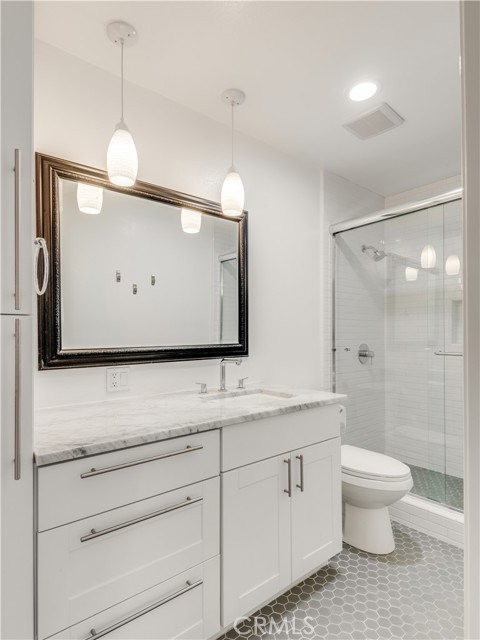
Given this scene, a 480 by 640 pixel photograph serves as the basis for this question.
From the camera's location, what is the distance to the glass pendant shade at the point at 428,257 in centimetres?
277

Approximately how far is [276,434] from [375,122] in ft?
6.15

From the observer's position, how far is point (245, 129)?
7.47 feet

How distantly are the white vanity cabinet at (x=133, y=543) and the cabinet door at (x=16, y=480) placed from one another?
4 cm

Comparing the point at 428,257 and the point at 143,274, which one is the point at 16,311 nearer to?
the point at 143,274

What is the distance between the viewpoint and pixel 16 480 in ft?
3.14

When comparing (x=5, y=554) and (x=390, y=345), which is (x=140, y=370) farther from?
(x=390, y=345)

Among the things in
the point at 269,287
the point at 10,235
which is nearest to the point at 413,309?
the point at 269,287

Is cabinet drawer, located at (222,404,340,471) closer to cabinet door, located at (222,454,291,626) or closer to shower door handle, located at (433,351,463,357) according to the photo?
cabinet door, located at (222,454,291,626)

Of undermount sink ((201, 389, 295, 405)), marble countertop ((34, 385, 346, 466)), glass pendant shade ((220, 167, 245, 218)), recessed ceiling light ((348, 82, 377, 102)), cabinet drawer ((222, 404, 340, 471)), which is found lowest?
cabinet drawer ((222, 404, 340, 471))

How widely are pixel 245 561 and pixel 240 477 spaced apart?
1.12 ft

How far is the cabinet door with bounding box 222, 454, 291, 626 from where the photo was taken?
1.44 m

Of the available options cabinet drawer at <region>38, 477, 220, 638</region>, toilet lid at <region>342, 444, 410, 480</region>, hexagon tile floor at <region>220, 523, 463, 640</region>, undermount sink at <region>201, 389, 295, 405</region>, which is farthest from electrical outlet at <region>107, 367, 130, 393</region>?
toilet lid at <region>342, 444, 410, 480</region>

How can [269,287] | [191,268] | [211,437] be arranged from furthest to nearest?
[269,287]
[191,268]
[211,437]

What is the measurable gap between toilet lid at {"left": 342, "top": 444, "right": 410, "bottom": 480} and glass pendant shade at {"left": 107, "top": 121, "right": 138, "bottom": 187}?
192 centimetres
